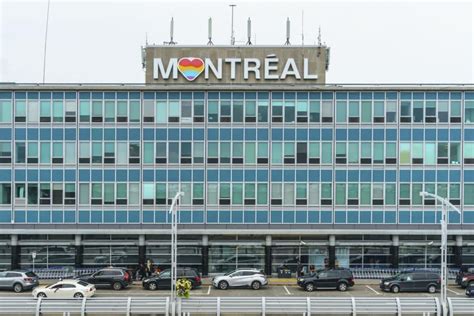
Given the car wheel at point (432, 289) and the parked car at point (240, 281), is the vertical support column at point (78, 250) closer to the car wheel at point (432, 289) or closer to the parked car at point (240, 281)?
the parked car at point (240, 281)

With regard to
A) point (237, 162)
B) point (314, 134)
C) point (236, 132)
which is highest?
point (236, 132)

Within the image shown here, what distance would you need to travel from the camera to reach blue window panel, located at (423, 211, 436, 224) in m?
50.8

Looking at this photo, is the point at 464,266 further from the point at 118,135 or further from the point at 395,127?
the point at 118,135

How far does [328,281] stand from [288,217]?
845 cm

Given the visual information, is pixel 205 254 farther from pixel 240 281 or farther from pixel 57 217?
pixel 57 217

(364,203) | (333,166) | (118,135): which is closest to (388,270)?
(364,203)

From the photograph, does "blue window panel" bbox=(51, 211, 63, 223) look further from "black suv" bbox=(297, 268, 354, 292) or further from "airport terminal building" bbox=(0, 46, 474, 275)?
"black suv" bbox=(297, 268, 354, 292)

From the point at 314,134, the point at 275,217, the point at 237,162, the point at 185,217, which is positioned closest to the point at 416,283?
the point at 275,217

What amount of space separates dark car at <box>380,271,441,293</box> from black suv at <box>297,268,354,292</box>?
2923 mm

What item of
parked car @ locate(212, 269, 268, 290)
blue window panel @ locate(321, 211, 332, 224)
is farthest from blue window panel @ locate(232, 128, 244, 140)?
parked car @ locate(212, 269, 268, 290)

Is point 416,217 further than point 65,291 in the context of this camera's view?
Yes

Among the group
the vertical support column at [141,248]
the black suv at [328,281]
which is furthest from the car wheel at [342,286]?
the vertical support column at [141,248]

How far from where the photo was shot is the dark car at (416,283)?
42906 millimetres

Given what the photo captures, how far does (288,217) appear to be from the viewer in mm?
51000
